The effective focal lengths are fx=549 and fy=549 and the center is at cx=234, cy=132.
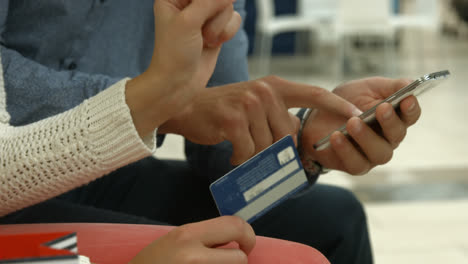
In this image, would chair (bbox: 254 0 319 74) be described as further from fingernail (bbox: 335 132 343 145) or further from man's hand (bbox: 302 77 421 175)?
fingernail (bbox: 335 132 343 145)

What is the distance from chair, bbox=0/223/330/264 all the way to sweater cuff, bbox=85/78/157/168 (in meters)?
0.08

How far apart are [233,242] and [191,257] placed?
3.2 inches

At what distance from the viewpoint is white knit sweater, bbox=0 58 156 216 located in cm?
59

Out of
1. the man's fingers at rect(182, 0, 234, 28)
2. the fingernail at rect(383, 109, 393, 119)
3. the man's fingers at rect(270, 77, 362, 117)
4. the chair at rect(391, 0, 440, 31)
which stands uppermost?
the man's fingers at rect(182, 0, 234, 28)

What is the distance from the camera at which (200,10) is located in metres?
0.52

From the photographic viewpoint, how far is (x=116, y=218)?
29.2 inches

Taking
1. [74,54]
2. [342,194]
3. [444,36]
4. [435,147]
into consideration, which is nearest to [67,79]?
[74,54]

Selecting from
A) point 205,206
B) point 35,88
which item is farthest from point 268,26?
point 35,88

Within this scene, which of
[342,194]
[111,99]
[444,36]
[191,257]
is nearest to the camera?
[191,257]

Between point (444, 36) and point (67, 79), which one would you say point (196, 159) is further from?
point (444, 36)

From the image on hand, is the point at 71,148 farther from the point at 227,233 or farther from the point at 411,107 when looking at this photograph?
the point at 411,107

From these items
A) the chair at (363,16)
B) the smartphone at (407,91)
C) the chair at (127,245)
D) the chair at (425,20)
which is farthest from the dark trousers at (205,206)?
the chair at (425,20)

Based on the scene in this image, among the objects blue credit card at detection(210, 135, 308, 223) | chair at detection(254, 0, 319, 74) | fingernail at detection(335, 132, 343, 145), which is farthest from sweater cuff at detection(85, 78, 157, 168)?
chair at detection(254, 0, 319, 74)

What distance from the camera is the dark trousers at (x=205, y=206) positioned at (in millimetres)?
898
